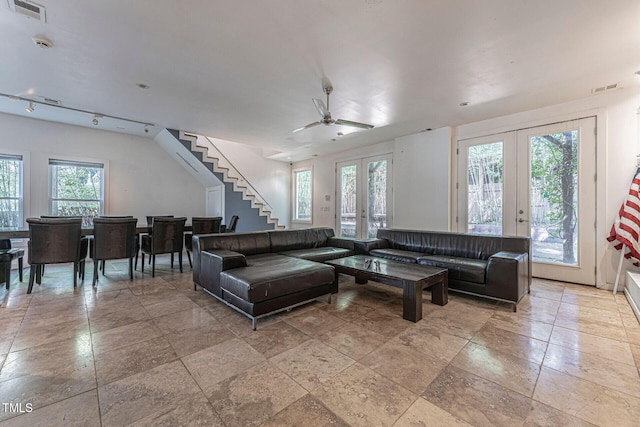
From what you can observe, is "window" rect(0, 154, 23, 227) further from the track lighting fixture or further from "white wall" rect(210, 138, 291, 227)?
"white wall" rect(210, 138, 291, 227)

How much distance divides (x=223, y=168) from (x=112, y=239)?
3.34 meters

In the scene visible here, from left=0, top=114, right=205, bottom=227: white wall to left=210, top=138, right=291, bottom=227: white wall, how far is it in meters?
1.30

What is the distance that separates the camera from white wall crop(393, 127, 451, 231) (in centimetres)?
546

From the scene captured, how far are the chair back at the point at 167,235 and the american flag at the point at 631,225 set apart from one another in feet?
21.9

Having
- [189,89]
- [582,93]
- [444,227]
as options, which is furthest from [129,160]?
[582,93]

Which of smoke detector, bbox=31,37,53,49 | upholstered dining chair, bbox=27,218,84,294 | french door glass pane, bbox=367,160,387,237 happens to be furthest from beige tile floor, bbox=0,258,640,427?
french door glass pane, bbox=367,160,387,237

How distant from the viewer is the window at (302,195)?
28.3ft

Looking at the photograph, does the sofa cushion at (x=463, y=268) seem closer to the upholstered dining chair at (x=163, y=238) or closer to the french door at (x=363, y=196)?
the french door at (x=363, y=196)

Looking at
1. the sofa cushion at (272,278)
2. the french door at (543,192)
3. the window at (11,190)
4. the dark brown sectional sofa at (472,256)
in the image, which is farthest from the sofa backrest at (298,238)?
the window at (11,190)

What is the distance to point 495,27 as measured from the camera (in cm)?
244

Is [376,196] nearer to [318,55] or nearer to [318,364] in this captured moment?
[318,55]

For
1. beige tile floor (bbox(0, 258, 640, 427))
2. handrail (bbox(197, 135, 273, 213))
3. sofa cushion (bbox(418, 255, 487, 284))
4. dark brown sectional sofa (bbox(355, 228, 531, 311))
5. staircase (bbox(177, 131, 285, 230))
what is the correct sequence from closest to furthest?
beige tile floor (bbox(0, 258, 640, 427))
dark brown sectional sofa (bbox(355, 228, 531, 311))
sofa cushion (bbox(418, 255, 487, 284))
staircase (bbox(177, 131, 285, 230))
handrail (bbox(197, 135, 273, 213))

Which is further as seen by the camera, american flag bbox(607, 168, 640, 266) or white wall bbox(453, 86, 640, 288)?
white wall bbox(453, 86, 640, 288)

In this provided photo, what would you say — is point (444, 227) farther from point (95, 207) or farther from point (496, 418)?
point (95, 207)
